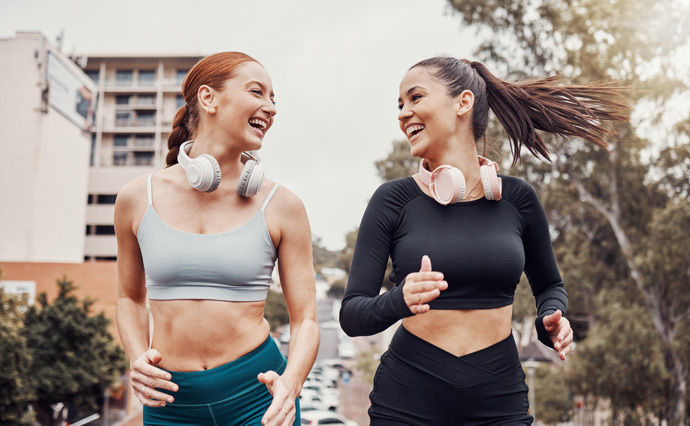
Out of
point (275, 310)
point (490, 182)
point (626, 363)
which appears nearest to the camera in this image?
point (490, 182)

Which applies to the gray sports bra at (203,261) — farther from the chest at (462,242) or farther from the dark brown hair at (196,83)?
the chest at (462,242)

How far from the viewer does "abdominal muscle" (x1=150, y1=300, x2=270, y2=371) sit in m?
2.54

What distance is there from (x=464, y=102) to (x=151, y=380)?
71.5 inches

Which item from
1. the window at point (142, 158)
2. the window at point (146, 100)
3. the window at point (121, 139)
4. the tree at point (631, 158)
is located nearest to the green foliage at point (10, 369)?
the tree at point (631, 158)

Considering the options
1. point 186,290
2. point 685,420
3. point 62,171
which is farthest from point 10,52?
point 186,290

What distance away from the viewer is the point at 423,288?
7.14 feet

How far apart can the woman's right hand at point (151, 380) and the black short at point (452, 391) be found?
90 centimetres

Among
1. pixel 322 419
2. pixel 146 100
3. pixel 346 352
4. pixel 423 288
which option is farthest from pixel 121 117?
pixel 423 288

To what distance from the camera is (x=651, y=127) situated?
57.9 ft

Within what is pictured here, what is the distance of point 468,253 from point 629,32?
53.6 ft

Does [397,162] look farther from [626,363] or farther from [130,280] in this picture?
[130,280]

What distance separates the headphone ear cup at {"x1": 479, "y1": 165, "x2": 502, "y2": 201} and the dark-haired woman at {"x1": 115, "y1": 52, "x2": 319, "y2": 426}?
83 centimetres

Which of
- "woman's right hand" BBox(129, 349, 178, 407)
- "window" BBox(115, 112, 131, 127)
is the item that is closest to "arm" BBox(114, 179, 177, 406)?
"woman's right hand" BBox(129, 349, 178, 407)

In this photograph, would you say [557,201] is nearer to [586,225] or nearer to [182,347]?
[586,225]
